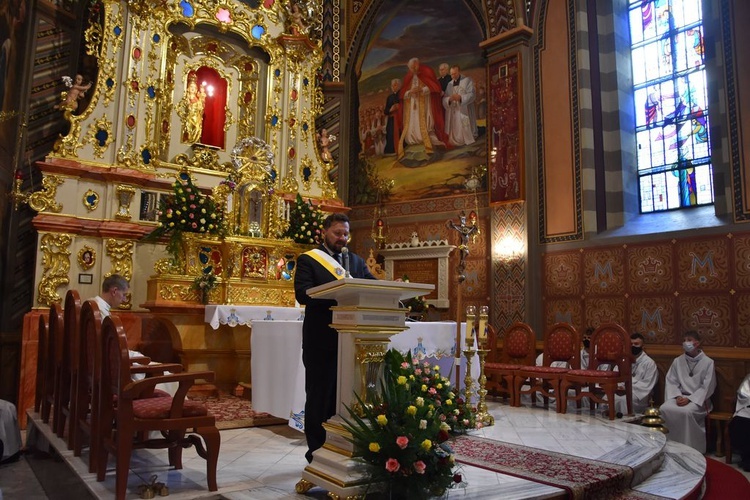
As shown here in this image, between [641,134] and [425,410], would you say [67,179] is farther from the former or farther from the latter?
[641,134]

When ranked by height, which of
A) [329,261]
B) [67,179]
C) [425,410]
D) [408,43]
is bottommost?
[425,410]

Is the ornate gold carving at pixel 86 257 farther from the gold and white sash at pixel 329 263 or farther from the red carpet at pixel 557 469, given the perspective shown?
the red carpet at pixel 557 469

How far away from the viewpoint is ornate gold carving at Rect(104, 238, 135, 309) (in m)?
8.45

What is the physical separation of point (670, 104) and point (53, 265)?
31.5 ft

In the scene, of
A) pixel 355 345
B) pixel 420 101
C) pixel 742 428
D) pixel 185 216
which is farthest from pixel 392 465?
pixel 420 101

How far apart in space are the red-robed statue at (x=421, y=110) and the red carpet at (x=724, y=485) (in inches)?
285

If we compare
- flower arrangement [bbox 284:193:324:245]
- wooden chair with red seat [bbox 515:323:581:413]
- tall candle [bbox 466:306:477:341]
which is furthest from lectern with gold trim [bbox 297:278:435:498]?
flower arrangement [bbox 284:193:324:245]

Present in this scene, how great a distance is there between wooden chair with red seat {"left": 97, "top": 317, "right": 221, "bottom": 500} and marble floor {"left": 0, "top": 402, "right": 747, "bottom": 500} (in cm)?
22

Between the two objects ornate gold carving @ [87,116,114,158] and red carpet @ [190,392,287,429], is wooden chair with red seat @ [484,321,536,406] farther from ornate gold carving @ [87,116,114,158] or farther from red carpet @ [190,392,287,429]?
ornate gold carving @ [87,116,114,158]

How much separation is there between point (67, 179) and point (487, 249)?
6691mm

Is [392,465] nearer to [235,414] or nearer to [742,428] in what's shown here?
[235,414]

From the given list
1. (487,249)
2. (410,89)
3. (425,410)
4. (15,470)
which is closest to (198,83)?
(410,89)

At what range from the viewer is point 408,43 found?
12.0 meters

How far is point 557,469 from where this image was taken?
4141 mm
